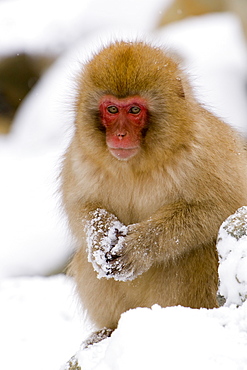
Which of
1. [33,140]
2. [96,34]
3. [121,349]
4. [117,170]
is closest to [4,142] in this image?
[33,140]

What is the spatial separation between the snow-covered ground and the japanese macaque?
420 millimetres

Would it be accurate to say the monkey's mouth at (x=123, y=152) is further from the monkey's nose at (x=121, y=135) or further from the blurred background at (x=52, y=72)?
the blurred background at (x=52, y=72)

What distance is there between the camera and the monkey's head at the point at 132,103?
123 inches

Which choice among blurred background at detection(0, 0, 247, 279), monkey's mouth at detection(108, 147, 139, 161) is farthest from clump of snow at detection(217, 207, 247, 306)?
blurred background at detection(0, 0, 247, 279)

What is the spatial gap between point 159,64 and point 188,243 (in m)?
0.87

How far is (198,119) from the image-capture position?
11.0ft

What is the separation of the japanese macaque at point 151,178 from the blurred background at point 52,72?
2372 millimetres

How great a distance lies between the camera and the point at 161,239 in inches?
127

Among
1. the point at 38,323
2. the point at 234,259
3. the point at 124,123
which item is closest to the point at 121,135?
the point at 124,123

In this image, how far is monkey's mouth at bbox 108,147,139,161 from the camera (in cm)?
312

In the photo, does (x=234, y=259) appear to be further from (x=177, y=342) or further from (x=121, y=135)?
(x=121, y=135)

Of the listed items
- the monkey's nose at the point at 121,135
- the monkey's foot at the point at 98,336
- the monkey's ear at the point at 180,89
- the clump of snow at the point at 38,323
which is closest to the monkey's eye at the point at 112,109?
the monkey's nose at the point at 121,135

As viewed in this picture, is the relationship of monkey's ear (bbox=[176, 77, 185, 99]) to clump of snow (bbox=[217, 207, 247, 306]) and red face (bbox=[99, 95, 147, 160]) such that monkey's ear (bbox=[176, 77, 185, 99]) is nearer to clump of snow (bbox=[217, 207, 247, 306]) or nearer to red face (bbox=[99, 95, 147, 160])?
red face (bbox=[99, 95, 147, 160])

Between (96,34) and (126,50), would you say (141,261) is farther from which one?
(96,34)
